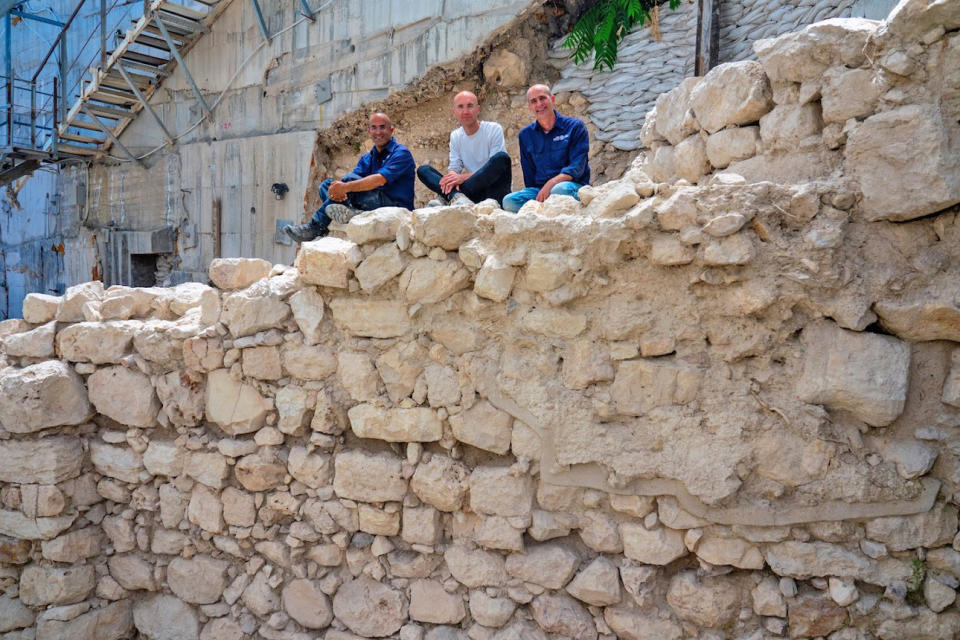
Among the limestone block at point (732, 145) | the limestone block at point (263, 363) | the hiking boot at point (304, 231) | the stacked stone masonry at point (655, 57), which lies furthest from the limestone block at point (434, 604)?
the stacked stone masonry at point (655, 57)

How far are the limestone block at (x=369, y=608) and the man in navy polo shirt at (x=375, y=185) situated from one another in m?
2.44

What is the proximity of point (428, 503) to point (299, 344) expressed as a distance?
0.85 metres

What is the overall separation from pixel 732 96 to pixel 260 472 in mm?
2467

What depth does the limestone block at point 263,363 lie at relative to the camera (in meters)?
2.86

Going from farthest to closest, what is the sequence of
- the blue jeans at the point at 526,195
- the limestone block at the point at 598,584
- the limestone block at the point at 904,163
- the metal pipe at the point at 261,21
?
the metal pipe at the point at 261,21 → the blue jeans at the point at 526,195 → the limestone block at the point at 598,584 → the limestone block at the point at 904,163

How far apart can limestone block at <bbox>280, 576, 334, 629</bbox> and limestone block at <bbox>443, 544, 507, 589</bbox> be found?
1.99 ft

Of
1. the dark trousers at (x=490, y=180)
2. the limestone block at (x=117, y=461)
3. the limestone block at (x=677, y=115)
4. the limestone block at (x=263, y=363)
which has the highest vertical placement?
the limestone block at (x=677, y=115)

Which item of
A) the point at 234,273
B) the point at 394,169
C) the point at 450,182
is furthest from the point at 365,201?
the point at 234,273

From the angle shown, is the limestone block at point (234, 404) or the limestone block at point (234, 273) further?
the limestone block at point (234, 273)

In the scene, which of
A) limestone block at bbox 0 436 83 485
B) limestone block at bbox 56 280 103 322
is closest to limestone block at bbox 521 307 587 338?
limestone block at bbox 56 280 103 322

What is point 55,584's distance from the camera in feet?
10.1

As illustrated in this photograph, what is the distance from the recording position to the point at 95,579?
3164 mm

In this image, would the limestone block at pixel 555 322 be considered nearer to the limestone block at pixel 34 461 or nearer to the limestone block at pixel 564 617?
the limestone block at pixel 564 617

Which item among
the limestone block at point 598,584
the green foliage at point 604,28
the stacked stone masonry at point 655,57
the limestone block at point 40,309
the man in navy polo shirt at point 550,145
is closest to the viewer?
the limestone block at point 598,584
